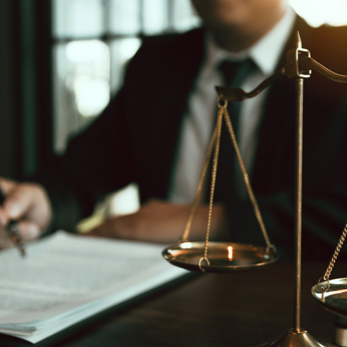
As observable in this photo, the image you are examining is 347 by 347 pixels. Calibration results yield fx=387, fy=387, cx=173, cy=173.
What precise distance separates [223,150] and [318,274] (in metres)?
0.54

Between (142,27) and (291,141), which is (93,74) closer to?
(142,27)

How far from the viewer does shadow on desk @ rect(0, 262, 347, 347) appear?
42cm

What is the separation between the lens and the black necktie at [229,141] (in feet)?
3.75

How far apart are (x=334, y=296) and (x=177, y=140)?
1115 millimetres

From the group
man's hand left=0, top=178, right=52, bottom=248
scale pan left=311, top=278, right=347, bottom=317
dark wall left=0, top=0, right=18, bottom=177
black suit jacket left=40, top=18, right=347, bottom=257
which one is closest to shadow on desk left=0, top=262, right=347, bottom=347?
scale pan left=311, top=278, right=347, bottom=317

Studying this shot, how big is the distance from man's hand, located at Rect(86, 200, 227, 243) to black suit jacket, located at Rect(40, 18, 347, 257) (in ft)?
0.29

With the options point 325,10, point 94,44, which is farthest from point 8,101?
point 325,10

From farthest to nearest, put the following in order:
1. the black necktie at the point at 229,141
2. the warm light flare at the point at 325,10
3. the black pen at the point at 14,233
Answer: the warm light flare at the point at 325,10
the black necktie at the point at 229,141
the black pen at the point at 14,233

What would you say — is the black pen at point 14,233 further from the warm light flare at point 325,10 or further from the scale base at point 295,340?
the warm light flare at point 325,10

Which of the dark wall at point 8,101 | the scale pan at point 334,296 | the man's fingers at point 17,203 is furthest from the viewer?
the dark wall at point 8,101

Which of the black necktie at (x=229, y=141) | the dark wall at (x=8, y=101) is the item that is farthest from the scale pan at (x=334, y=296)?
the dark wall at (x=8, y=101)

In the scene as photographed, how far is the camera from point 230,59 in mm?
1271

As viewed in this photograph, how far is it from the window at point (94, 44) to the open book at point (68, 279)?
2427mm

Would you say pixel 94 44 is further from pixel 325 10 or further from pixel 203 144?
pixel 203 144
